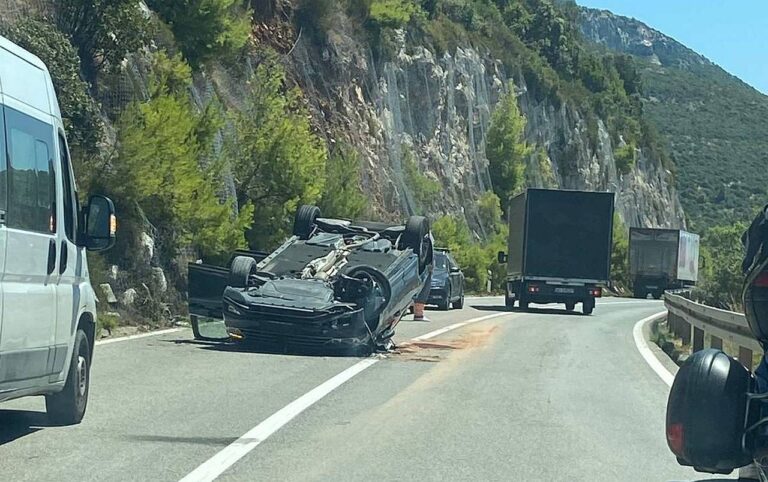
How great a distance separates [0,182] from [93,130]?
14.7m

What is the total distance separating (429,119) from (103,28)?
3450 cm

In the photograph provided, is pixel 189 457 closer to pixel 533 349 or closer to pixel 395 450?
pixel 395 450

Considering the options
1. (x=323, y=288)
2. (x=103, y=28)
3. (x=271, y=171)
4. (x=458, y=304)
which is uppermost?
(x=103, y=28)

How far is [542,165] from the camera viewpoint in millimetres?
74125

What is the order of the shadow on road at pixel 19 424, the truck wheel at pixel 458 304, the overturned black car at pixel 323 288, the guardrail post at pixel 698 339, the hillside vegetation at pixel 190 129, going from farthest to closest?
the truck wheel at pixel 458 304 → the hillside vegetation at pixel 190 129 → the guardrail post at pixel 698 339 → the overturned black car at pixel 323 288 → the shadow on road at pixel 19 424

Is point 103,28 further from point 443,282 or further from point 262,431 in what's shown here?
A: point 262,431

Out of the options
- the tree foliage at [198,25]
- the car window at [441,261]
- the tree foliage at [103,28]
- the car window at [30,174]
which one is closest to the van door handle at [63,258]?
the car window at [30,174]

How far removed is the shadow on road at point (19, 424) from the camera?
8.96m

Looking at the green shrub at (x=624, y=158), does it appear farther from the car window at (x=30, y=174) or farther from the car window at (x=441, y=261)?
the car window at (x=30, y=174)

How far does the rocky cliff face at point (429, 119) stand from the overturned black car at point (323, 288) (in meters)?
26.5

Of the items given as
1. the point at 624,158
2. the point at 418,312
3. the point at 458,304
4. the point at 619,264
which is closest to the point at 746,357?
the point at 418,312

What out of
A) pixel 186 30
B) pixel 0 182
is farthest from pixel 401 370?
pixel 186 30

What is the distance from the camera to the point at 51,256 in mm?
8508

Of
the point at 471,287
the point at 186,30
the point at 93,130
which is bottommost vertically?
the point at 471,287
